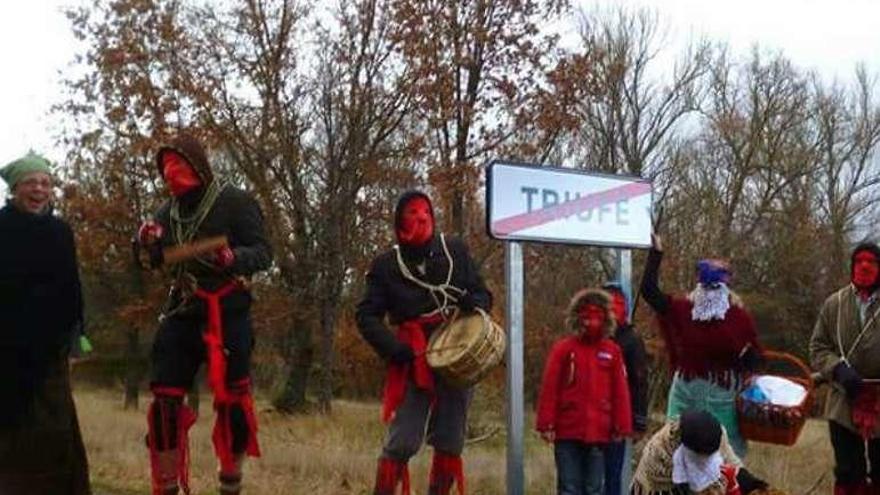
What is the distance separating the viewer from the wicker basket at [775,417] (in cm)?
661

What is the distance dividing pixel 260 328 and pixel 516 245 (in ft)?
50.1

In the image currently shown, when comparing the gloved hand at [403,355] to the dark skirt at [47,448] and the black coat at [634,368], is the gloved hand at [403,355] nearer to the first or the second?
the dark skirt at [47,448]

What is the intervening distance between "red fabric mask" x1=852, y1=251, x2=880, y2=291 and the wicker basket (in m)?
0.85

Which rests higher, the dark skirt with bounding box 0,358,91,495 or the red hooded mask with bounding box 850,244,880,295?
the red hooded mask with bounding box 850,244,880,295

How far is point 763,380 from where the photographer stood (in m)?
6.87

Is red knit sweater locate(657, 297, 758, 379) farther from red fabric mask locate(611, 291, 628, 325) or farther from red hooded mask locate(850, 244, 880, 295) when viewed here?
red hooded mask locate(850, 244, 880, 295)

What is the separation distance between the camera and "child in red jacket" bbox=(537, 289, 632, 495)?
671cm

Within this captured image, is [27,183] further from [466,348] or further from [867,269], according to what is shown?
[867,269]

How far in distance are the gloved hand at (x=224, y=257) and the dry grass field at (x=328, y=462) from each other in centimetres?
349

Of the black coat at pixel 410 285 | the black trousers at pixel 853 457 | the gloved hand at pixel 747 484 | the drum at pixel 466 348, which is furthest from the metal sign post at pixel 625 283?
the black trousers at pixel 853 457

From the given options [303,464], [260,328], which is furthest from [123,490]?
[260,328]

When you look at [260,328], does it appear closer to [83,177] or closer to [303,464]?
[83,177]

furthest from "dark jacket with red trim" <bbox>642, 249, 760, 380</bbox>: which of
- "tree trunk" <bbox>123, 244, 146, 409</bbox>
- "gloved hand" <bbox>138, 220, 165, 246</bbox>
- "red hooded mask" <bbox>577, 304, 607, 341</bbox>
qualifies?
"tree trunk" <bbox>123, 244, 146, 409</bbox>

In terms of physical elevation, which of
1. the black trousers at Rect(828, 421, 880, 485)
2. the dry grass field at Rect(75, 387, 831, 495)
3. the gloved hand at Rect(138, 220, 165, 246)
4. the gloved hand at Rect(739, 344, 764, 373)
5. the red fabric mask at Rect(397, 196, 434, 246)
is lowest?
the dry grass field at Rect(75, 387, 831, 495)
